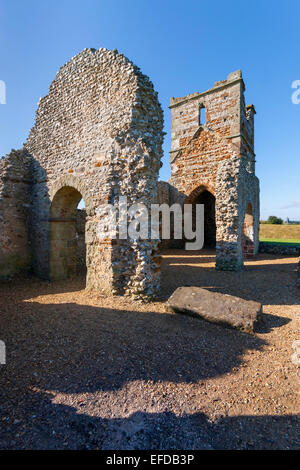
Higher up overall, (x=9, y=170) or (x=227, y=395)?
(x=9, y=170)

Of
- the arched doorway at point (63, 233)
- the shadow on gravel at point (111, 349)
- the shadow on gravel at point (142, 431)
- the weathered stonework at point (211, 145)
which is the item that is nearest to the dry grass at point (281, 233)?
the weathered stonework at point (211, 145)

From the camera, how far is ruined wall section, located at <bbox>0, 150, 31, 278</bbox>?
711cm

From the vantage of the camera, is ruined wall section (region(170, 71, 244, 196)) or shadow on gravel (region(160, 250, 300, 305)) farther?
ruined wall section (region(170, 71, 244, 196))

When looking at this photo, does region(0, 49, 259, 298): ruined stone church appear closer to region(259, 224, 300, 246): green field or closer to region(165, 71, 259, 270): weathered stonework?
region(165, 71, 259, 270): weathered stonework

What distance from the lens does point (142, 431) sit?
1.88 metres

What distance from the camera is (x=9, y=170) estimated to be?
23.5 ft

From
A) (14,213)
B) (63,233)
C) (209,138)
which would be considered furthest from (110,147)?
(209,138)

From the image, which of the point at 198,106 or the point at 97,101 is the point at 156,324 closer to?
the point at 97,101

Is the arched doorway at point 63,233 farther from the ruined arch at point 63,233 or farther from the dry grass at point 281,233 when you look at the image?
the dry grass at point 281,233

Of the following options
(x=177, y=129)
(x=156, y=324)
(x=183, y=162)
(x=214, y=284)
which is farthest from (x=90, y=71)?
(x=177, y=129)

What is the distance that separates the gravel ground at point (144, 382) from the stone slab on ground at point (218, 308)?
0.14m

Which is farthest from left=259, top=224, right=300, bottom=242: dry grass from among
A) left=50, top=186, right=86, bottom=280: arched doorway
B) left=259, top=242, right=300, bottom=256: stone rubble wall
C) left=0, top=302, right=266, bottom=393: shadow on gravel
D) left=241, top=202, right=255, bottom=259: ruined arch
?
A: left=0, top=302, right=266, bottom=393: shadow on gravel

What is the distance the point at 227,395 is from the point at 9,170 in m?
8.06

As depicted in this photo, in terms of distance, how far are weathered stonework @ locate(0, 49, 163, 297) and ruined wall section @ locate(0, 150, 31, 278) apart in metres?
1.32
